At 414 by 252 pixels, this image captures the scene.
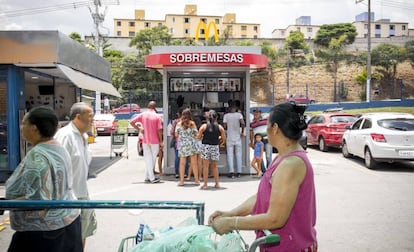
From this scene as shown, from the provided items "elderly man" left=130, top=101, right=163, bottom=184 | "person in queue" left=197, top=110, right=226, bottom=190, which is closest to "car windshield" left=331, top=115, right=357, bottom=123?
"person in queue" left=197, top=110, right=226, bottom=190

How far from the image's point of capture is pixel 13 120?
11.1 m

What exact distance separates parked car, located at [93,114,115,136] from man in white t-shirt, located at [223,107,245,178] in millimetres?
17780

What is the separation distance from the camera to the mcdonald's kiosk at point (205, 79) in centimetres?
1107

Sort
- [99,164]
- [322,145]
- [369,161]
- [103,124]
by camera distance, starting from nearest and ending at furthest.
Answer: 1. [369,161]
2. [99,164]
3. [322,145]
4. [103,124]

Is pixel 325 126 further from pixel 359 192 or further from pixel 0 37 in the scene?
pixel 0 37

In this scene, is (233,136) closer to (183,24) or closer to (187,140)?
(187,140)

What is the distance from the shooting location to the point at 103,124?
91.4 feet

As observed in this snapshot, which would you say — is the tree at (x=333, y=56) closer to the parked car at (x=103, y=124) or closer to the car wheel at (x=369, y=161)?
the parked car at (x=103, y=124)

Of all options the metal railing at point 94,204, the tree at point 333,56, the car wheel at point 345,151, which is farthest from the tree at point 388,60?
the metal railing at point 94,204

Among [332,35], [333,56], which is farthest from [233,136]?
[332,35]

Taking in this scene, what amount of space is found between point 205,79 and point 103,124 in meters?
16.4

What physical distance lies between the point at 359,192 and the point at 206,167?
346 centimetres

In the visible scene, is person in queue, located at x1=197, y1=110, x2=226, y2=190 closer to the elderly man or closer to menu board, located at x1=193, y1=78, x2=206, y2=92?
the elderly man

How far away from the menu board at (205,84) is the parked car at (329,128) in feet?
18.2
